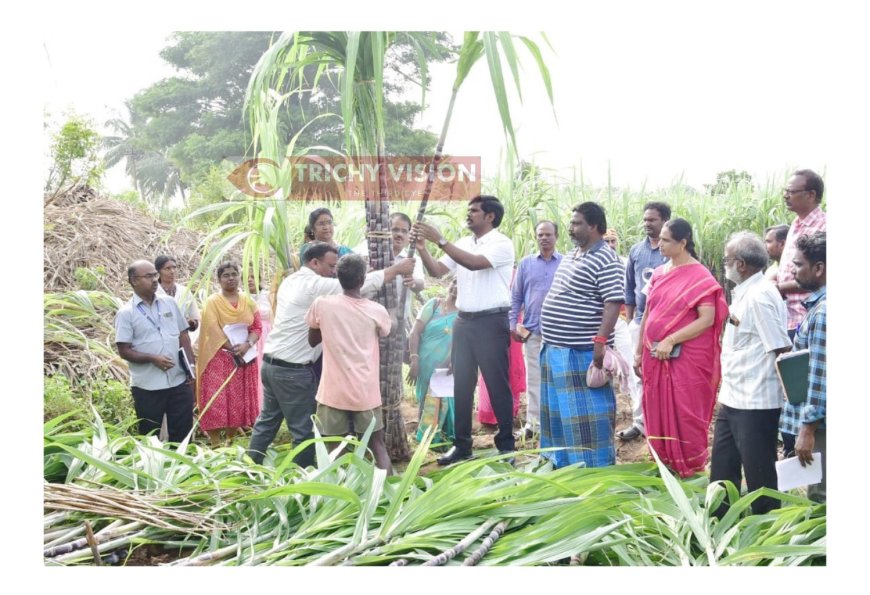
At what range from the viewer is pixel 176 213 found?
6.01m

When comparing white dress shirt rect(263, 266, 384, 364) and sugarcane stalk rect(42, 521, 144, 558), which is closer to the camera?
sugarcane stalk rect(42, 521, 144, 558)

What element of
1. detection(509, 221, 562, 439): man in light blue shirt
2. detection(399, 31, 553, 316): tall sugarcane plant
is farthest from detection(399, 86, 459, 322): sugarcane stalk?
detection(509, 221, 562, 439): man in light blue shirt

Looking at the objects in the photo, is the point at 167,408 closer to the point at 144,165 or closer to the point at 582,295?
the point at 144,165

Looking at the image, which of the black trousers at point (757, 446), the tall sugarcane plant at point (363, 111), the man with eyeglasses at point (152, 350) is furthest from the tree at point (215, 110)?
the black trousers at point (757, 446)

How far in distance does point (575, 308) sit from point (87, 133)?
2.92m

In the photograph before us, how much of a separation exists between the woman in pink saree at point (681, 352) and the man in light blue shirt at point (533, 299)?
772 millimetres

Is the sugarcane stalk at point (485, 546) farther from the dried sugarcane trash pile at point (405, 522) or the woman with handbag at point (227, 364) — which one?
the woman with handbag at point (227, 364)

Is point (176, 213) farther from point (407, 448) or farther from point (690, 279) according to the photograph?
point (690, 279)

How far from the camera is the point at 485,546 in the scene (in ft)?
8.12

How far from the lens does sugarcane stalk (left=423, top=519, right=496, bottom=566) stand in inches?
95.7

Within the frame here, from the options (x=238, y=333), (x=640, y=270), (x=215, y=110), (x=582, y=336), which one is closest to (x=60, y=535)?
(x=238, y=333)

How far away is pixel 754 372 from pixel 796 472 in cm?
44

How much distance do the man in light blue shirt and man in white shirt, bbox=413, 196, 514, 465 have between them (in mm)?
399

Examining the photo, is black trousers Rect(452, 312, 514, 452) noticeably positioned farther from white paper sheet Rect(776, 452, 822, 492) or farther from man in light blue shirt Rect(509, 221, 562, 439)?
white paper sheet Rect(776, 452, 822, 492)
